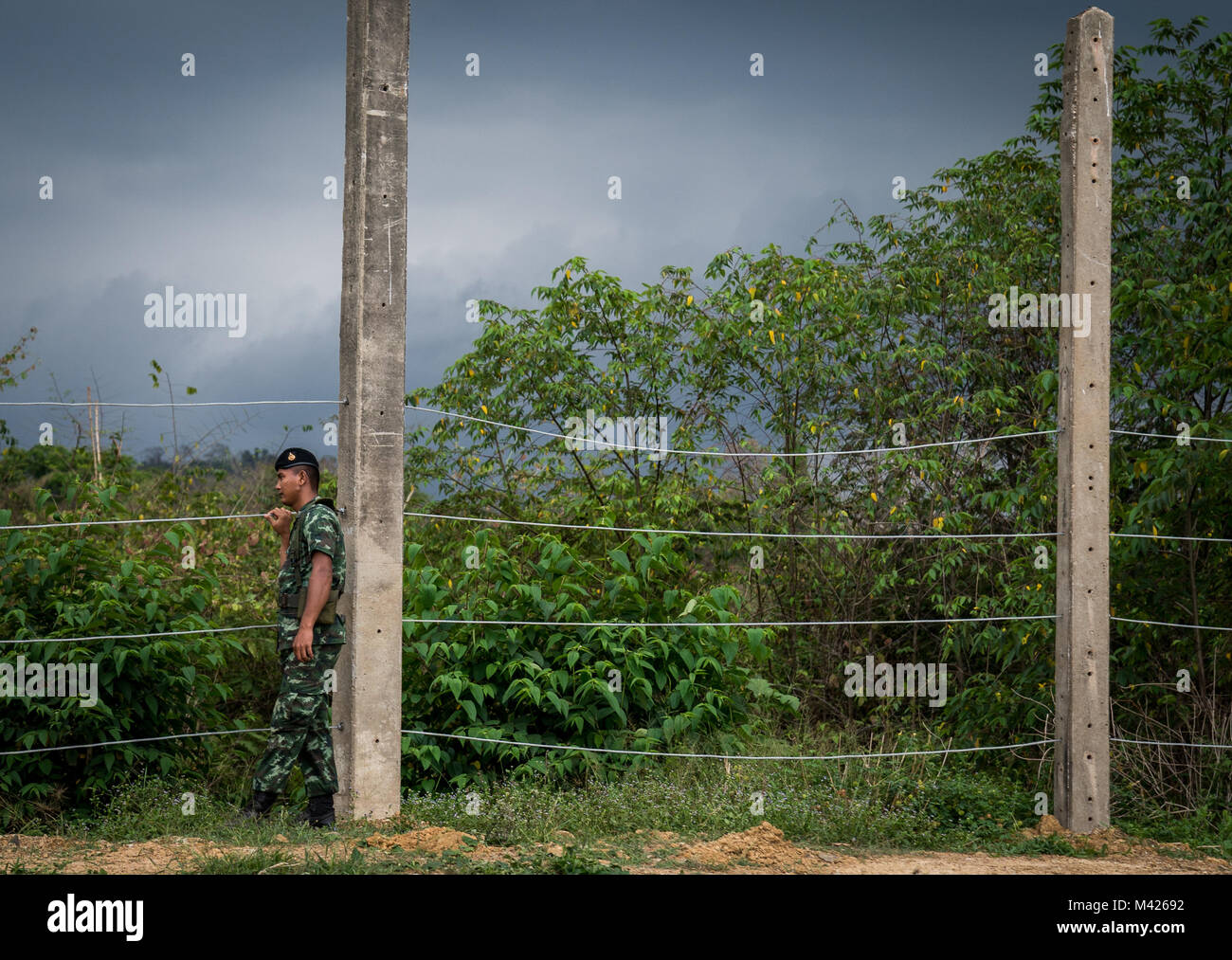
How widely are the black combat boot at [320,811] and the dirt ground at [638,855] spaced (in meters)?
0.23

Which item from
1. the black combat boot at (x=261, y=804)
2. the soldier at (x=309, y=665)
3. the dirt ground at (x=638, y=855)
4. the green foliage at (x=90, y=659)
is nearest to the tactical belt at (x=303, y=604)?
the soldier at (x=309, y=665)

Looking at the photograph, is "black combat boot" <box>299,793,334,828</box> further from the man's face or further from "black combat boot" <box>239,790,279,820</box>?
the man's face

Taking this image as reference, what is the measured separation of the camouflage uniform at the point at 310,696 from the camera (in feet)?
15.2

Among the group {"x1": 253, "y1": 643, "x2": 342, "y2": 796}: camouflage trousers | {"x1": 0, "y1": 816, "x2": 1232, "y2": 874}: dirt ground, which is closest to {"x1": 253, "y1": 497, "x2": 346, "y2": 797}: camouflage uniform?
{"x1": 253, "y1": 643, "x2": 342, "y2": 796}: camouflage trousers

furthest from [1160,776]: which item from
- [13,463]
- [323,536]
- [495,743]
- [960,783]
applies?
[13,463]

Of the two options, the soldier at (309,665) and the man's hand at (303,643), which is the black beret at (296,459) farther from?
the man's hand at (303,643)

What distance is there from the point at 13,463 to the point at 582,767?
19.4 ft

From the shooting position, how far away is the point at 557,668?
5660mm

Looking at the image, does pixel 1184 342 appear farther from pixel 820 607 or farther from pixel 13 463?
pixel 13 463

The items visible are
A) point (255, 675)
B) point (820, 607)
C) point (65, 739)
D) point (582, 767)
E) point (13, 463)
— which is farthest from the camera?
point (13, 463)

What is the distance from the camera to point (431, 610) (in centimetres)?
564

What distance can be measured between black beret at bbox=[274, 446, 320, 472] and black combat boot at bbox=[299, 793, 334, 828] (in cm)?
151

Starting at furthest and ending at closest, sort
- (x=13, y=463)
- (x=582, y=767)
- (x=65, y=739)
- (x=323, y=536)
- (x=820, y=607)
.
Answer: (x=13, y=463), (x=820, y=607), (x=582, y=767), (x=65, y=739), (x=323, y=536)

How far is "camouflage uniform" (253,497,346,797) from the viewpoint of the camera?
15.2 feet
